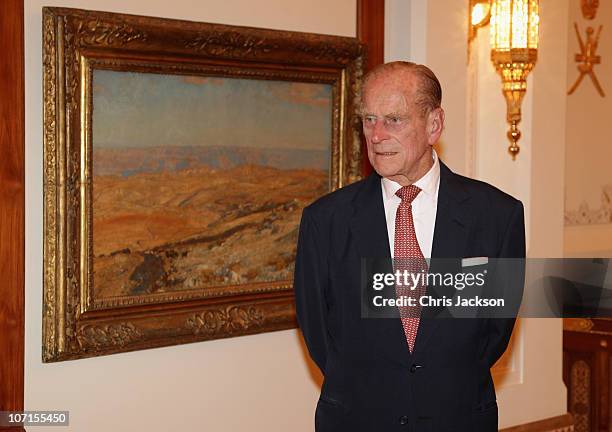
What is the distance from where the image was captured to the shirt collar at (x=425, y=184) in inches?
118

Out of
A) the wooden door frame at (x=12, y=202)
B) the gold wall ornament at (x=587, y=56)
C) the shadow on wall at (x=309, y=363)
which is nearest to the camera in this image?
the wooden door frame at (x=12, y=202)

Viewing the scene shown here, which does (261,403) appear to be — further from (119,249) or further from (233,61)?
(233,61)

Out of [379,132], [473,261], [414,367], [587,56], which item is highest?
[587,56]

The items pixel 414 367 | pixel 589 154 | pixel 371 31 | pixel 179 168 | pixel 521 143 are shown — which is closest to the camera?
pixel 414 367

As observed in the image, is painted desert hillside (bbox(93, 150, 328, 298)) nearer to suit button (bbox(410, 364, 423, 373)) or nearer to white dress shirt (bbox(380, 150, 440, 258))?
white dress shirt (bbox(380, 150, 440, 258))

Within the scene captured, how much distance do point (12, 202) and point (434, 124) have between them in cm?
149

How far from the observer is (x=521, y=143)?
4691 millimetres

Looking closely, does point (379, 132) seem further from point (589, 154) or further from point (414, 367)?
point (589, 154)

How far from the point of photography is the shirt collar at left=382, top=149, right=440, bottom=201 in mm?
2998

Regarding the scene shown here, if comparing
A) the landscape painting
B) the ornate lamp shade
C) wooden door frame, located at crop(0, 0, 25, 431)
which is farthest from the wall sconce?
wooden door frame, located at crop(0, 0, 25, 431)

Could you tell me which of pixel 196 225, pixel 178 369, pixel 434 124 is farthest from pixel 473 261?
pixel 178 369

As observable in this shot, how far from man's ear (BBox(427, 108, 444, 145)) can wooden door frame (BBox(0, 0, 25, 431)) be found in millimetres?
1428

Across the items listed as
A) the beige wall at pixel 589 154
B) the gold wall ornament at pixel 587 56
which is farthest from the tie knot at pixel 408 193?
the gold wall ornament at pixel 587 56

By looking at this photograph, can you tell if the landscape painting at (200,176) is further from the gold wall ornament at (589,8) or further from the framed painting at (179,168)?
the gold wall ornament at (589,8)
